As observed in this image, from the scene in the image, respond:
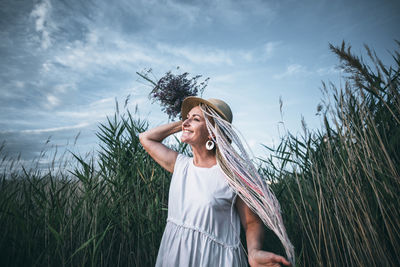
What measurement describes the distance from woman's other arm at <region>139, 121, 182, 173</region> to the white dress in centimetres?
38

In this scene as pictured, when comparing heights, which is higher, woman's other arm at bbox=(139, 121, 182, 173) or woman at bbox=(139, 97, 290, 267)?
woman's other arm at bbox=(139, 121, 182, 173)

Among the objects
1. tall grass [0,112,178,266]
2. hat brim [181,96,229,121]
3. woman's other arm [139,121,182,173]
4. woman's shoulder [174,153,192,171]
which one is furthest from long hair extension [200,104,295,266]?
tall grass [0,112,178,266]

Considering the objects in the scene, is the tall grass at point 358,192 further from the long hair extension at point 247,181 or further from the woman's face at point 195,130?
the woman's face at point 195,130

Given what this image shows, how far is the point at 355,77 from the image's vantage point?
5.69 feet

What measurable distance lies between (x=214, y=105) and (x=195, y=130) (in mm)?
294

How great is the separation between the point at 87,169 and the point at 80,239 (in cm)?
69

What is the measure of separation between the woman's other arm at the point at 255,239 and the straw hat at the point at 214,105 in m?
0.80

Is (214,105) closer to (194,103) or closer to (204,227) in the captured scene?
(194,103)

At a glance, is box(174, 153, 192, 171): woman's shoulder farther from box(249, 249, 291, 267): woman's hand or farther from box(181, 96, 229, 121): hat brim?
box(249, 249, 291, 267): woman's hand

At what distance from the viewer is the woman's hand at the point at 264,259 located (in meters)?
1.17

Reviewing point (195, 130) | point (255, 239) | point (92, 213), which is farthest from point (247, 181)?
point (92, 213)

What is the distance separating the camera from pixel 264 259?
1228 millimetres

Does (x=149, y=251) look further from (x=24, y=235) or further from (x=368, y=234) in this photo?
(x=368, y=234)

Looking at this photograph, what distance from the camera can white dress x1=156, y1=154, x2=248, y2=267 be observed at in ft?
4.92
